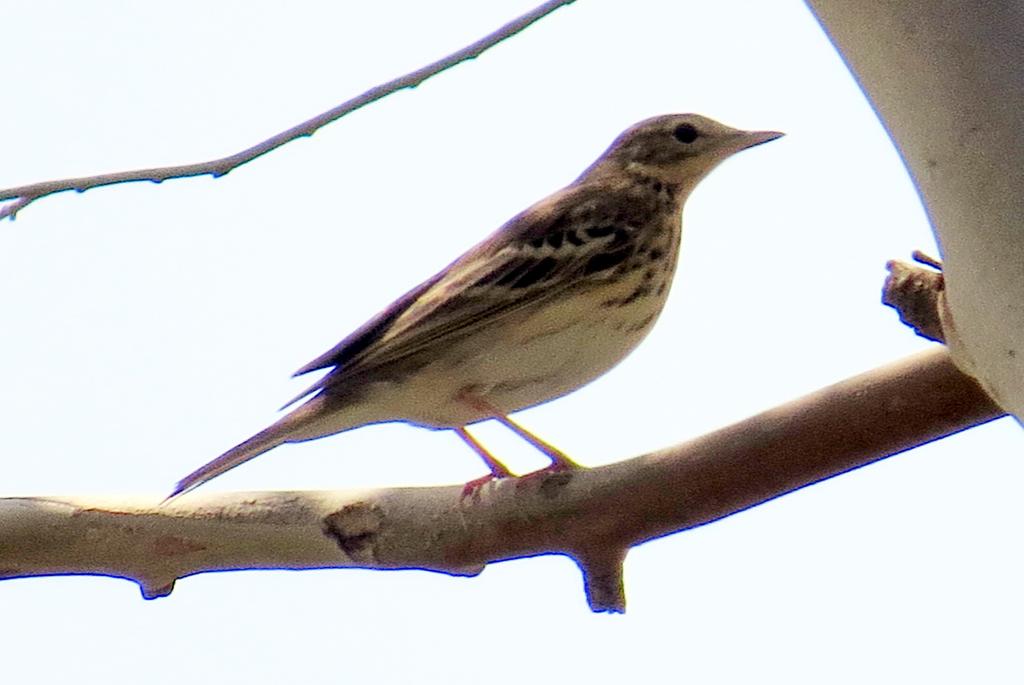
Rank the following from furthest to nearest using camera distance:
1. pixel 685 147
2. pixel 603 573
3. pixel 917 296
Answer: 1. pixel 685 147
2. pixel 603 573
3. pixel 917 296

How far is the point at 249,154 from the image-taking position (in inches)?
129

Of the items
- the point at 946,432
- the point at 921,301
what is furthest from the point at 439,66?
the point at 946,432

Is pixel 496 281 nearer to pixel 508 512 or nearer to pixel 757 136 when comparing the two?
pixel 757 136

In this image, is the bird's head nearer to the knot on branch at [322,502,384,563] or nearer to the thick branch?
the thick branch

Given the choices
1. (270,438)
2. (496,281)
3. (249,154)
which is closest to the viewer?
(249,154)

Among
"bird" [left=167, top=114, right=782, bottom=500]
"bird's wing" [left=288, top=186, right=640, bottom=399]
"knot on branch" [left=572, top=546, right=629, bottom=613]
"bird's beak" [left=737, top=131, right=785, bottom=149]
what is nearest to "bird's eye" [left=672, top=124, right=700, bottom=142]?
"bird's beak" [left=737, top=131, right=785, bottom=149]

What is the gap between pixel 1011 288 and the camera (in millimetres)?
2199

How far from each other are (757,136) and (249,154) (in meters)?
3.24

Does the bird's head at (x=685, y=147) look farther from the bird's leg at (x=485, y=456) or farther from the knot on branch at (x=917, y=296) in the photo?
the knot on branch at (x=917, y=296)

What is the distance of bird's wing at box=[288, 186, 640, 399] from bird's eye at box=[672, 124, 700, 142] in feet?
1.99

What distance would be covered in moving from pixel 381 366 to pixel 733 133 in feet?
6.67

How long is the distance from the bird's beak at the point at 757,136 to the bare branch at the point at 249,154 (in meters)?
2.94

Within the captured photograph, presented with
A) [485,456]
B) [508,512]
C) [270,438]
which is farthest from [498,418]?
[508,512]

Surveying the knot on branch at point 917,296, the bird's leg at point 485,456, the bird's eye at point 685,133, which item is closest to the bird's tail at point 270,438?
the bird's leg at point 485,456
